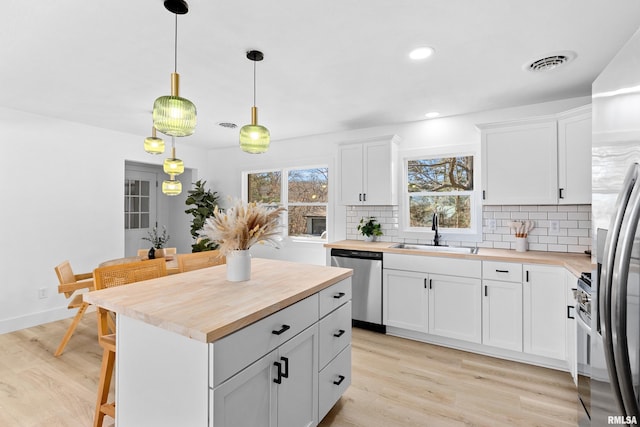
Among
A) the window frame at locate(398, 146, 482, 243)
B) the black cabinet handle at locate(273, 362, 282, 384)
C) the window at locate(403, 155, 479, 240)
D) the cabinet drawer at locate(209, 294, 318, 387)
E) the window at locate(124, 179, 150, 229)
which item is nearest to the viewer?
the cabinet drawer at locate(209, 294, 318, 387)

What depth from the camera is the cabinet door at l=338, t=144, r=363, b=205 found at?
391 cm

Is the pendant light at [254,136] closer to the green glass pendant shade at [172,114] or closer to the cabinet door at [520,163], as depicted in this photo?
the green glass pendant shade at [172,114]

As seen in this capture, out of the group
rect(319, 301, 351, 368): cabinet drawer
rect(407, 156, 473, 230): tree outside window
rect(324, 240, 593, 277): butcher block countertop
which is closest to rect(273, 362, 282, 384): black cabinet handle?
rect(319, 301, 351, 368): cabinet drawer

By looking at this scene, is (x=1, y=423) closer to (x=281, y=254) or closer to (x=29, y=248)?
(x=29, y=248)

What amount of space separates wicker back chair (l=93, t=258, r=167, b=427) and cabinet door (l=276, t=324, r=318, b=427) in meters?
1.07

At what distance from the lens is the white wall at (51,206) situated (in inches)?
138

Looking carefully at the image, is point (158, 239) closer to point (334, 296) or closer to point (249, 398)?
point (334, 296)

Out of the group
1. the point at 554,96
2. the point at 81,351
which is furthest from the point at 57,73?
the point at 554,96

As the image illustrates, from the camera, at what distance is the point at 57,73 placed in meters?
2.56

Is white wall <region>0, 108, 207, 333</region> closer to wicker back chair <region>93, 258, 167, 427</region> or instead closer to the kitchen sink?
wicker back chair <region>93, 258, 167, 427</region>

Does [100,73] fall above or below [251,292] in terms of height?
above

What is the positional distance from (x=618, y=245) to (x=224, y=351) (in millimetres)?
1286

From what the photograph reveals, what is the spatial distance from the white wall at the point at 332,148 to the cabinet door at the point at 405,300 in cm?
117

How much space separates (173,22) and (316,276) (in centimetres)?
177
